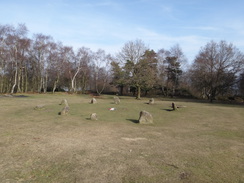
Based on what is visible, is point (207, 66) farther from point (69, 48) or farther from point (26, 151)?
point (26, 151)

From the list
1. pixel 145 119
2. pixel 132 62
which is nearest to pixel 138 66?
pixel 132 62

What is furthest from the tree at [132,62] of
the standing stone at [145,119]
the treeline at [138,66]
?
the standing stone at [145,119]

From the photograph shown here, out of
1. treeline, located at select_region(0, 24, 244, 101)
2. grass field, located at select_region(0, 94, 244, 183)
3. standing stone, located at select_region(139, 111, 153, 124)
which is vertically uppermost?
treeline, located at select_region(0, 24, 244, 101)

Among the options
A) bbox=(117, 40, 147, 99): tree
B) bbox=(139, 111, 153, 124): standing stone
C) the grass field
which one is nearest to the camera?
the grass field

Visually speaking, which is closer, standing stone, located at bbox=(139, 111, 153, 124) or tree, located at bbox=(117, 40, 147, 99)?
standing stone, located at bbox=(139, 111, 153, 124)

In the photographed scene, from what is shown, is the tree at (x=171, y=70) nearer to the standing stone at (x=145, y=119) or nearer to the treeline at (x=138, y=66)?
the treeline at (x=138, y=66)

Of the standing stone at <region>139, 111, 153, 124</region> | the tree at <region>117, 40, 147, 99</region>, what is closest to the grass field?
the standing stone at <region>139, 111, 153, 124</region>

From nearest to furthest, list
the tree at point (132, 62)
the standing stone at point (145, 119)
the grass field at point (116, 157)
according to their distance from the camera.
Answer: the grass field at point (116, 157) < the standing stone at point (145, 119) < the tree at point (132, 62)

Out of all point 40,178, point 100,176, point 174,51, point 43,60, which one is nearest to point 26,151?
point 40,178

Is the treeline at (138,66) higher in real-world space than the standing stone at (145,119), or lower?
higher

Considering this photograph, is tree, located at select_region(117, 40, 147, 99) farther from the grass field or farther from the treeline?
the grass field

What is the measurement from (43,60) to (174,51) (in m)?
32.6

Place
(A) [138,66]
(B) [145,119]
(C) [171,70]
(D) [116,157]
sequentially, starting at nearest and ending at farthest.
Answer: (D) [116,157]
(B) [145,119]
(A) [138,66]
(C) [171,70]

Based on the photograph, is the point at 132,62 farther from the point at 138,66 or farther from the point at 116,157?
the point at 116,157
